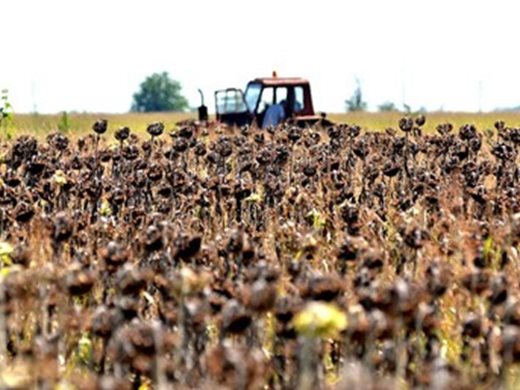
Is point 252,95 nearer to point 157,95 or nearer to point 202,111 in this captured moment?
point 202,111

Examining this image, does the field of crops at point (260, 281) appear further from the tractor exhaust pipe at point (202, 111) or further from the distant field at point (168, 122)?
Result: the tractor exhaust pipe at point (202, 111)

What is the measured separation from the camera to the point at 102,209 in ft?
24.8

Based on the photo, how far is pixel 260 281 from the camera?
11.4 feet

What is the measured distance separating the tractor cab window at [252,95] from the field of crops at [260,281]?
16021 mm

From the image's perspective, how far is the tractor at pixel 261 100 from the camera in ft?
83.8

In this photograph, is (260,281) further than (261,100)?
No

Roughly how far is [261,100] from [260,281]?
22188mm

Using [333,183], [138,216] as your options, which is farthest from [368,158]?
[138,216]

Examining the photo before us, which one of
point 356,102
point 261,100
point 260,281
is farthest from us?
point 356,102

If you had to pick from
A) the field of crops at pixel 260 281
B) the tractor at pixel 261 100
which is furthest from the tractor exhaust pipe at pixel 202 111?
the field of crops at pixel 260 281

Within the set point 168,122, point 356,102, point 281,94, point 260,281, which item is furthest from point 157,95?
point 260,281

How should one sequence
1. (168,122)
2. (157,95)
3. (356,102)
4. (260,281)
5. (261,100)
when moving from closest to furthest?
1. (260,281)
2. (261,100)
3. (168,122)
4. (356,102)
5. (157,95)

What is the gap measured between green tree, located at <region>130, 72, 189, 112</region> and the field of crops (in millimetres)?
118954

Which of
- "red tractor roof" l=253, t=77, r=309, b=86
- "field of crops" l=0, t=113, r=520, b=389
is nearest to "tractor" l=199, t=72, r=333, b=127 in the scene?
"red tractor roof" l=253, t=77, r=309, b=86
